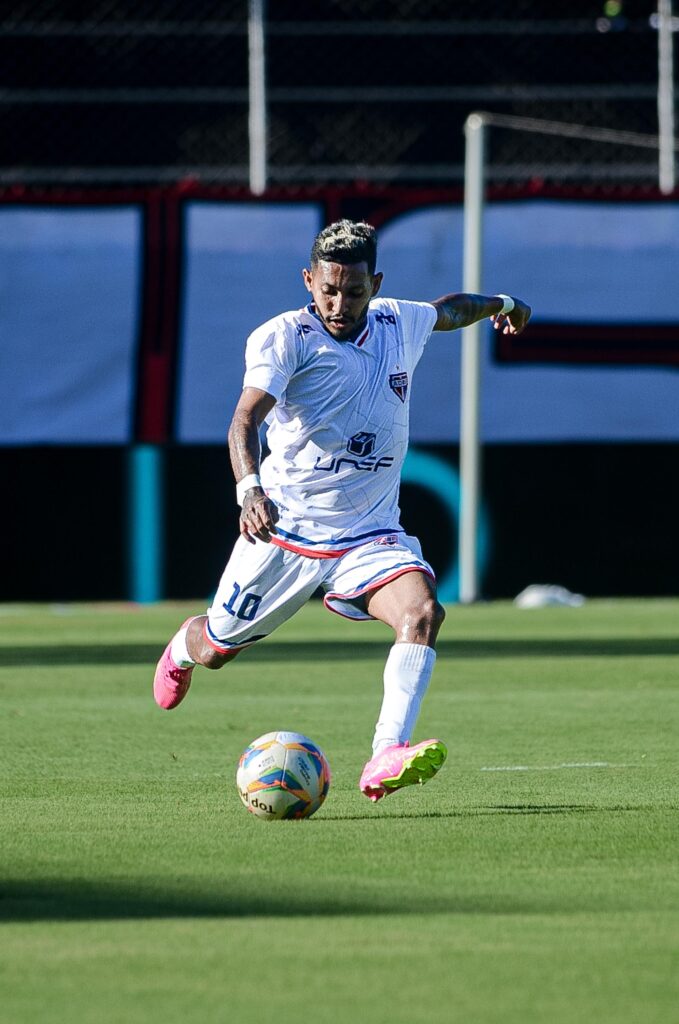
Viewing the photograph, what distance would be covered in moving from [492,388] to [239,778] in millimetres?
12029

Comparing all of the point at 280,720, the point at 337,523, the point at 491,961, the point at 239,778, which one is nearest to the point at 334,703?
the point at 280,720

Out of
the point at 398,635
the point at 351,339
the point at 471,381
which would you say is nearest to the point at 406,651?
the point at 398,635

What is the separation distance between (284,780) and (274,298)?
12.3 metres

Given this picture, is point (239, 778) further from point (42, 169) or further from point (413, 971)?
point (42, 169)

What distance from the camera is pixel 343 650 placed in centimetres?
1372

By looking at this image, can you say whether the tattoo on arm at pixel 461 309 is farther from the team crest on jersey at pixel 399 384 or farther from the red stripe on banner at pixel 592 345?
the red stripe on banner at pixel 592 345

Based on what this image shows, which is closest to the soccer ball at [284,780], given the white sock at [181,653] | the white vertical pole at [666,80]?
the white sock at [181,653]

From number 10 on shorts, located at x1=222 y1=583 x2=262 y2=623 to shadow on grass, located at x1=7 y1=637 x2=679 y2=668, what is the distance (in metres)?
5.05

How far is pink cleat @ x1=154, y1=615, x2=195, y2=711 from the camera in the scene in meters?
8.32

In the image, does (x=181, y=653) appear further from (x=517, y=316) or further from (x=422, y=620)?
(x=517, y=316)

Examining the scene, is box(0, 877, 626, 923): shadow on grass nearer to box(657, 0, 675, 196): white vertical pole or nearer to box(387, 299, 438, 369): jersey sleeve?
box(387, 299, 438, 369): jersey sleeve

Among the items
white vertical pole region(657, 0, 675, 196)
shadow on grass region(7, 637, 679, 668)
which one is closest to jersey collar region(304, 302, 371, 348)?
shadow on grass region(7, 637, 679, 668)

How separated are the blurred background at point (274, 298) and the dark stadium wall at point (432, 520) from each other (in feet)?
0.07

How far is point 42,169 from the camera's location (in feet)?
59.8
